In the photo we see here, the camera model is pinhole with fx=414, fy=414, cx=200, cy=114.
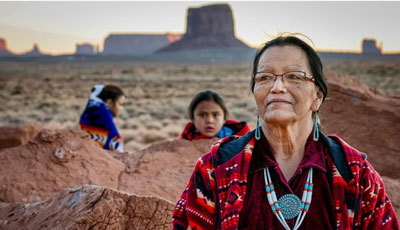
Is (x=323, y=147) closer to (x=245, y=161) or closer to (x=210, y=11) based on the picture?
(x=245, y=161)

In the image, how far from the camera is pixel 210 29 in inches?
4882

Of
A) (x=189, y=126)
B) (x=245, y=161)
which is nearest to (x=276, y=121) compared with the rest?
(x=245, y=161)

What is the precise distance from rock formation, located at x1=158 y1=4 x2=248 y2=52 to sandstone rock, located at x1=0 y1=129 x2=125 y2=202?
4605 inches

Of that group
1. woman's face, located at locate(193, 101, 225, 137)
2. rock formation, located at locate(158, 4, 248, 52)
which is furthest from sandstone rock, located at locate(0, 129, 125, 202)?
rock formation, located at locate(158, 4, 248, 52)

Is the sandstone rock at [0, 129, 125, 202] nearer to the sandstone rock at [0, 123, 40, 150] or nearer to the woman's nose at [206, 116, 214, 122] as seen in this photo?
the woman's nose at [206, 116, 214, 122]

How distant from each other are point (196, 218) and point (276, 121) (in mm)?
598

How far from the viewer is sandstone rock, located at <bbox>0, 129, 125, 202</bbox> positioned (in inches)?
142

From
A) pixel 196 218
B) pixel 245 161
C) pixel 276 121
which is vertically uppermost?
pixel 276 121

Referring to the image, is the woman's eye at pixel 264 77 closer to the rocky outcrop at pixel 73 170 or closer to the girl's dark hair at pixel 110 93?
the rocky outcrop at pixel 73 170

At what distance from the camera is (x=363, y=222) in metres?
1.87

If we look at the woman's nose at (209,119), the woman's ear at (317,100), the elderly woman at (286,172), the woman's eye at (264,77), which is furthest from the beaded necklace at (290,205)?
the woman's nose at (209,119)

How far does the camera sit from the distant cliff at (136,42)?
16675 centimetres

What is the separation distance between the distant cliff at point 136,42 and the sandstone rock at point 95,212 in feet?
545

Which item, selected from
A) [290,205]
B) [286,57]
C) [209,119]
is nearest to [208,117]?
[209,119]
